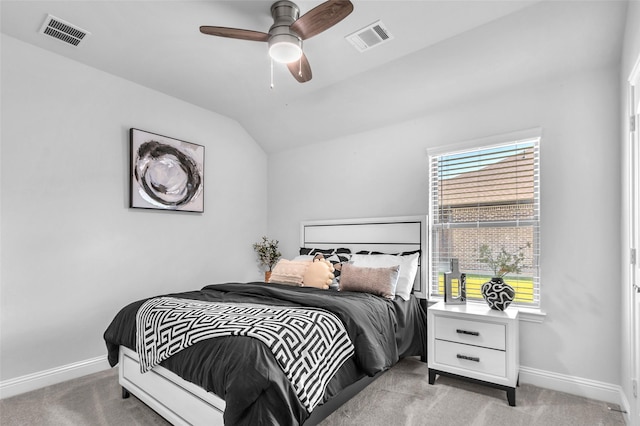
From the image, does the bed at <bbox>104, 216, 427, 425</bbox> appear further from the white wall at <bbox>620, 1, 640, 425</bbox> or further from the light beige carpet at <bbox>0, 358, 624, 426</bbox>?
the white wall at <bbox>620, 1, 640, 425</bbox>

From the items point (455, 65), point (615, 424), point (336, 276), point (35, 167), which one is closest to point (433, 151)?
point (455, 65)

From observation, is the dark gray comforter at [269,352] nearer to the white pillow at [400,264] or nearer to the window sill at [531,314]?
the white pillow at [400,264]

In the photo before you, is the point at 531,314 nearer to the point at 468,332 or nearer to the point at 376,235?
the point at 468,332

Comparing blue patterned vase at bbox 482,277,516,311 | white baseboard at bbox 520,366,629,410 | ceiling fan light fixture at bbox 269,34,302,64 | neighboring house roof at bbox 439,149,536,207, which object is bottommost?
white baseboard at bbox 520,366,629,410

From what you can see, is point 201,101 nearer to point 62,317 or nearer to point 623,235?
point 62,317

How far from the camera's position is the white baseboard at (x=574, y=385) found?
8.08ft

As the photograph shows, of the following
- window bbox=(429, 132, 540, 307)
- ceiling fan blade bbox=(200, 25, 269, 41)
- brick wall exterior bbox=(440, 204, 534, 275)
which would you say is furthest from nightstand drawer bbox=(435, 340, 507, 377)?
ceiling fan blade bbox=(200, 25, 269, 41)

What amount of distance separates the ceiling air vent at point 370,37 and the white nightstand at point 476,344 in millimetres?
2224

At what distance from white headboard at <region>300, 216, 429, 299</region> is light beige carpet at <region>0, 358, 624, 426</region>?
101 cm

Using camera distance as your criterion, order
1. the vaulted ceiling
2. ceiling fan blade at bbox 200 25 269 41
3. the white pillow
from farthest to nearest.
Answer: the white pillow
the vaulted ceiling
ceiling fan blade at bbox 200 25 269 41

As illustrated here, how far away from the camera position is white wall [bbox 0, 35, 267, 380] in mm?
2758

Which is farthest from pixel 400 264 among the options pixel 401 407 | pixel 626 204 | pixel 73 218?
pixel 73 218

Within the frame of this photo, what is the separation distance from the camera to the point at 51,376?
2.86m

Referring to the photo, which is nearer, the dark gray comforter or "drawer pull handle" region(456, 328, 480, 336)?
the dark gray comforter
